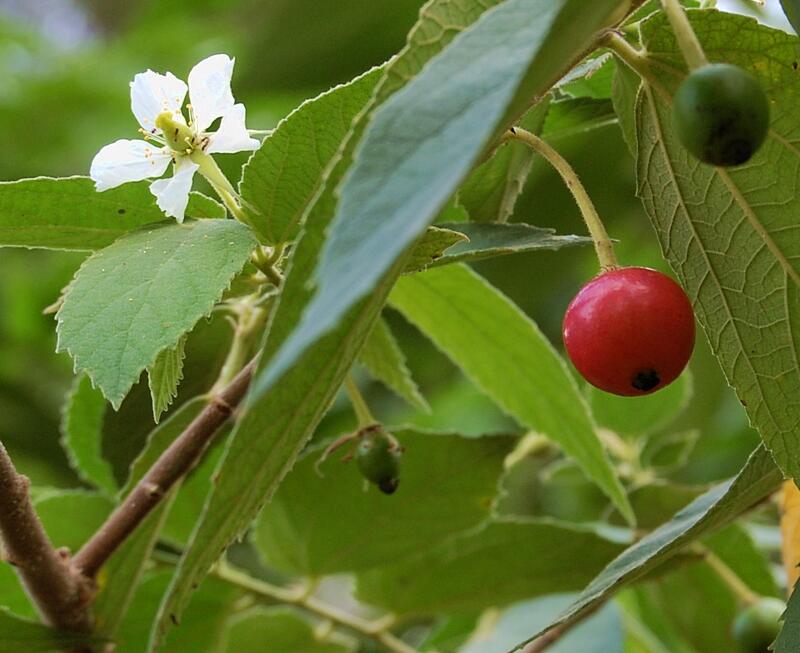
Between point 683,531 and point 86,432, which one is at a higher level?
point 86,432

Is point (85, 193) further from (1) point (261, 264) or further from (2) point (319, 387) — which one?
(2) point (319, 387)

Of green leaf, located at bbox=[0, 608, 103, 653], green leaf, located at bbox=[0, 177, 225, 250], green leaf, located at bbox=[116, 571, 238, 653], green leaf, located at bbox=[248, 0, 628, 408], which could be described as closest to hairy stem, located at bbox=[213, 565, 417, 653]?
green leaf, located at bbox=[116, 571, 238, 653]

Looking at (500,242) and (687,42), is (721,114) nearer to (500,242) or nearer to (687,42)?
(687,42)

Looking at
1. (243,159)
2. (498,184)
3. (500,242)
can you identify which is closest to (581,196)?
(500,242)

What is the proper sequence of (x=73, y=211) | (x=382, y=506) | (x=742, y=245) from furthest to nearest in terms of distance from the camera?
(x=382, y=506) → (x=73, y=211) → (x=742, y=245)

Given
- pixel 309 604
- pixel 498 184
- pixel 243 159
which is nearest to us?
pixel 498 184

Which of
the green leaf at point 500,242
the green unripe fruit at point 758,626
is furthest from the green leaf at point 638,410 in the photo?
the green leaf at point 500,242

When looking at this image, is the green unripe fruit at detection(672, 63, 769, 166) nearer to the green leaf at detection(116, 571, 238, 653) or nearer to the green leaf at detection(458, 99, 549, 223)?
the green leaf at detection(458, 99, 549, 223)

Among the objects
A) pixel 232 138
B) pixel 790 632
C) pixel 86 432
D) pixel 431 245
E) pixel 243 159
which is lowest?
pixel 790 632

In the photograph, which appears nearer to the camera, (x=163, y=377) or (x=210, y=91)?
(x=163, y=377)
